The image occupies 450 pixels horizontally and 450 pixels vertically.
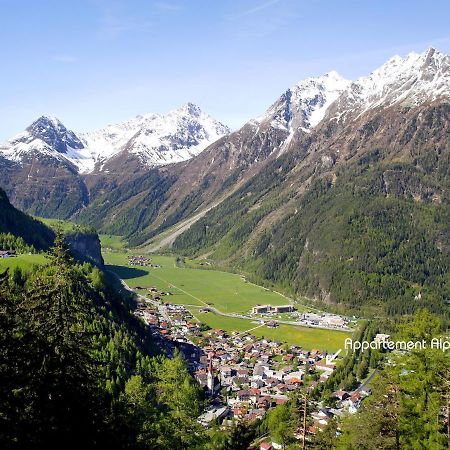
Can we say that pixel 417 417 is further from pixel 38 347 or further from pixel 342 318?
pixel 342 318

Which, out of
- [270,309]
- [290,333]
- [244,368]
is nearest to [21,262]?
[244,368]

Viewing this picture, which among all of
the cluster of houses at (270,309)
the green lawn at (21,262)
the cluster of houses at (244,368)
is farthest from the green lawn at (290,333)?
the green lawn at (21,262)

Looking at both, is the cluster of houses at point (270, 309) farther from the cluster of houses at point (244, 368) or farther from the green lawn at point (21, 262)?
the green lawn at point (21, 262)

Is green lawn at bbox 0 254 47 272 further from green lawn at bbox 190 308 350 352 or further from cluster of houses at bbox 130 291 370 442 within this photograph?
green lawn at bbox 190 308 350 352

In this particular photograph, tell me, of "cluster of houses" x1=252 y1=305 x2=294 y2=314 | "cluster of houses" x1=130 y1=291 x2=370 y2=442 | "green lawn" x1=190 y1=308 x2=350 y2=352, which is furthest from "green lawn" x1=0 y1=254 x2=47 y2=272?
"cluster of houses" x1=252 y1=305 x2=294 y2=314

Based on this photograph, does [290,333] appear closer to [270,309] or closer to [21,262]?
[270,309]
